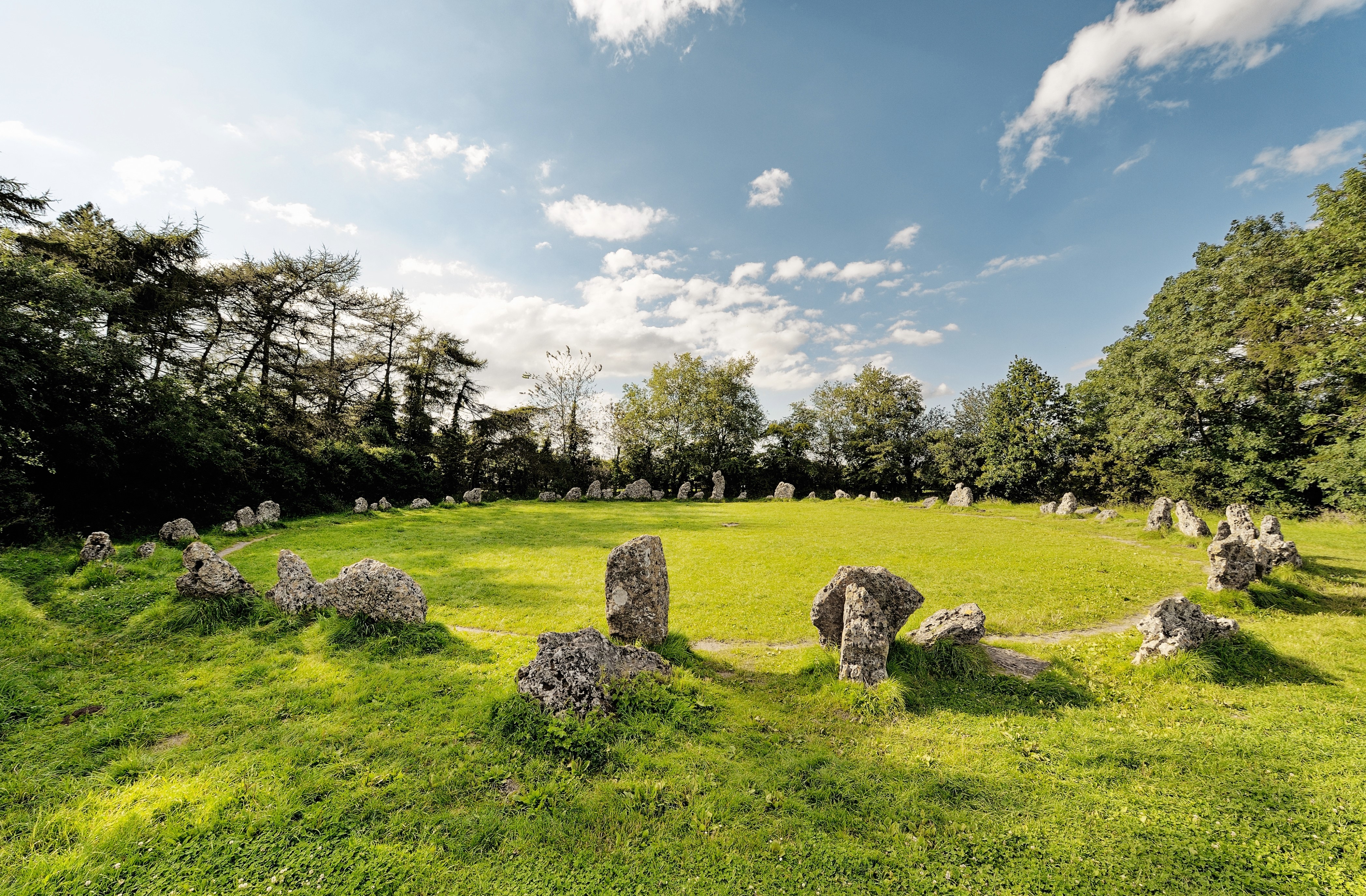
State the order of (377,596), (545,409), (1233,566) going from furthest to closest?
(545,409)
(1233,566)
(377,596)

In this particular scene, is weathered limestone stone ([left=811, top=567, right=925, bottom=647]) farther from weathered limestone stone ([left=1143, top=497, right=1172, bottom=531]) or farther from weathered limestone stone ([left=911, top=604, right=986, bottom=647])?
weathered limestone stone ([left=1143, top=497, right=1172, bottom=531])

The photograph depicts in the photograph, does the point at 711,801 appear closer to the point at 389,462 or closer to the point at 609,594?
the point at 609,594

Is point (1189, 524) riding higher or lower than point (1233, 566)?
higher

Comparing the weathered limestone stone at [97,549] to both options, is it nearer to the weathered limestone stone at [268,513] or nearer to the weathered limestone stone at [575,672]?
the weathered limestone stone at [268,513]

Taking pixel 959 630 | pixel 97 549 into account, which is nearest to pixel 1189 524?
pixel 959 630

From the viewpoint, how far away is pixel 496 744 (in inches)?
232

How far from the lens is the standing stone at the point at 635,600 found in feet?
28.6

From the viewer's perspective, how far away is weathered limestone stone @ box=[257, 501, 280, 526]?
21.8 meters

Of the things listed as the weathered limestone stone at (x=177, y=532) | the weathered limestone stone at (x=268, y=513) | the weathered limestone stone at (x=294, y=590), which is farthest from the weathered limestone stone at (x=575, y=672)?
the weathered limestone stone at (x=268, y=513)

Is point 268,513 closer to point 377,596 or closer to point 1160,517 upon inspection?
point 377,596

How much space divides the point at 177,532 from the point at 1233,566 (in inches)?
1283

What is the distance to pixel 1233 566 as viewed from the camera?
1165 centimetres

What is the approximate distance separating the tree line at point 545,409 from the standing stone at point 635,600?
17722mm

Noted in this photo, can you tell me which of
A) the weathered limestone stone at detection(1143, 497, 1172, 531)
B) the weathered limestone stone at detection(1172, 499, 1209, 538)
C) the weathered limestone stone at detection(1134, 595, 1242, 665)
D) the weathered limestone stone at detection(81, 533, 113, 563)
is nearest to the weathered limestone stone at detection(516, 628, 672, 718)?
the weathered limestone stone at detection(1134, 595, 1242, 665)
